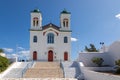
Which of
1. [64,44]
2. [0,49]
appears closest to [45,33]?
[64,44]

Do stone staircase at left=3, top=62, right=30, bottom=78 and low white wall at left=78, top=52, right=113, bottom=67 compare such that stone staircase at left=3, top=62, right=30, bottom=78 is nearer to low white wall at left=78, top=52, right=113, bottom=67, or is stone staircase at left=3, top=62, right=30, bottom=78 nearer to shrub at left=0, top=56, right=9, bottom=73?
shrub at left=0, top=56, right=9, bottom=73

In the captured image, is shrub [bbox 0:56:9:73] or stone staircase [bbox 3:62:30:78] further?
shrub [bbox 0:56:9:73]

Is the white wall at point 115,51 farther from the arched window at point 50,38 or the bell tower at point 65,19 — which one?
the bell tower at point 65,19

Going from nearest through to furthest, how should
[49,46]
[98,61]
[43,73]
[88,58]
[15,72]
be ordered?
[43,73]
[15,72]
[98,61]
[88,58]
[49,46]

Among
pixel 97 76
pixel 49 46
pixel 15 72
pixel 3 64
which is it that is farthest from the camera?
pixel 49 46

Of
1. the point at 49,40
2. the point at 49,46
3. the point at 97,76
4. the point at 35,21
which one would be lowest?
the point at 97,76

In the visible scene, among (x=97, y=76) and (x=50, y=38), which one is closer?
(x=97, y=76)

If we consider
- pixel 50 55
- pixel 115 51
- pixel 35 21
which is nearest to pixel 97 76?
pixel 115 51

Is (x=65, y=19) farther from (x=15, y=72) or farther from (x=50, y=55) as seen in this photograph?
(x=15, y=72)

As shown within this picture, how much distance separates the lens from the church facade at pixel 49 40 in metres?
43.0

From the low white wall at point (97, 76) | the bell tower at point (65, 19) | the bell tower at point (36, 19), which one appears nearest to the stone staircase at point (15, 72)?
the low white wall at point (97, 76)

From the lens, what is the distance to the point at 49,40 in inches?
1729

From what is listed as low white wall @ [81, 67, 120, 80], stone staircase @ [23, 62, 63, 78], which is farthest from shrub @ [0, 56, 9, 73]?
low white wall @ [81, 67, 120, 80]

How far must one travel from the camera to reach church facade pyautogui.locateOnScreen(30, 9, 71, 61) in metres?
43.0
